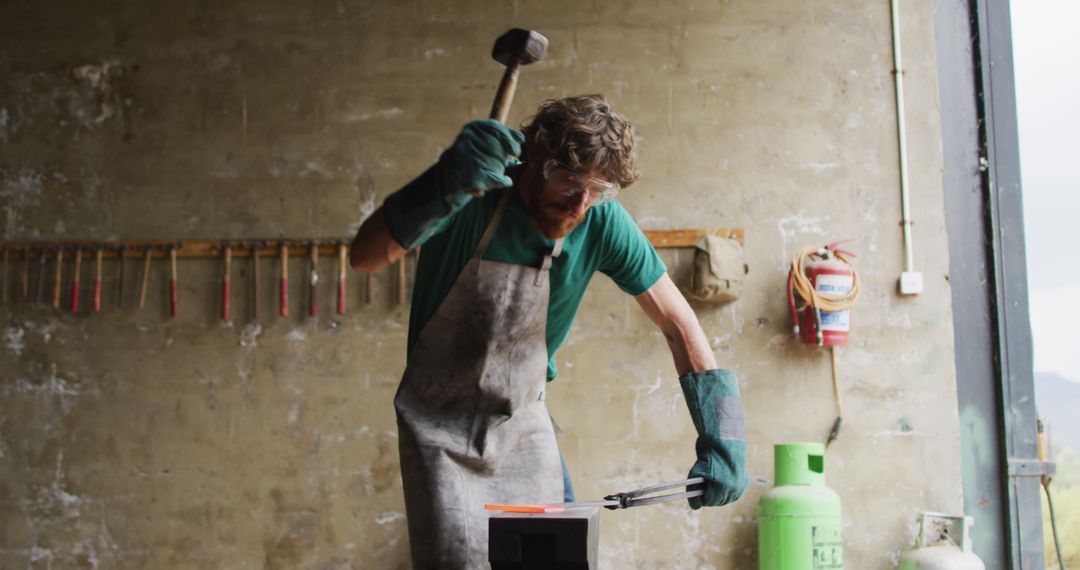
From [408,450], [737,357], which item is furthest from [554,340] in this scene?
[737,357]

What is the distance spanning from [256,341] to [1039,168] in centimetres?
405

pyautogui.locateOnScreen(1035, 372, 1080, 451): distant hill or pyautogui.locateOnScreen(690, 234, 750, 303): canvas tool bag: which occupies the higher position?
pyautogui.locateOnScreen(690, 234, 750, 303): canvas tool bag

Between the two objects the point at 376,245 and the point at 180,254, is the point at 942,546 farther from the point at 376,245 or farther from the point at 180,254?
the point at 180,254

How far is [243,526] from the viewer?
480 centimetres

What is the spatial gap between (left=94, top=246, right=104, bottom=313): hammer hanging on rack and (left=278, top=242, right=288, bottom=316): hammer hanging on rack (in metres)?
0.91

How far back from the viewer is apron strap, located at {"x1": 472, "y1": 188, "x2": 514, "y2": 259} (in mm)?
2715

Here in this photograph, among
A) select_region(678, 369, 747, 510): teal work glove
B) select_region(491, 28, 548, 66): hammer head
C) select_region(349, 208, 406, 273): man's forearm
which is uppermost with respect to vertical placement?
select_region(491, 28, 548, 66): hammer head

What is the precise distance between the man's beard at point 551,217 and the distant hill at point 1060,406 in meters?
3.26

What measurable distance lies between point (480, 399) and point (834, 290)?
96.1 inches

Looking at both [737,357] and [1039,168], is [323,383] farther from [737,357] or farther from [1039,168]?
[1039,168]

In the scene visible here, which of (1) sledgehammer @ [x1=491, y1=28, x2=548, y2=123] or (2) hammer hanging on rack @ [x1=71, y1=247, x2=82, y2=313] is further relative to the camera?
(2) hammer hanging on rack @ [x1=71, y1=247, x2=82, y2=313]

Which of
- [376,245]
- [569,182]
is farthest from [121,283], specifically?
[569,182]

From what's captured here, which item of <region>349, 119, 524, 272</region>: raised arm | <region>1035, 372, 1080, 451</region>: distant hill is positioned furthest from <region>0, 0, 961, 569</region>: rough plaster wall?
<region>349, 119, 524, 272</region>: raised arm

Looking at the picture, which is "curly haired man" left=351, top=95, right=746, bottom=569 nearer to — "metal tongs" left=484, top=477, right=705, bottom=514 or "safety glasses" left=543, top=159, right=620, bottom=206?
"safety glasses" left=543, top=159, right=620, bottom=206
